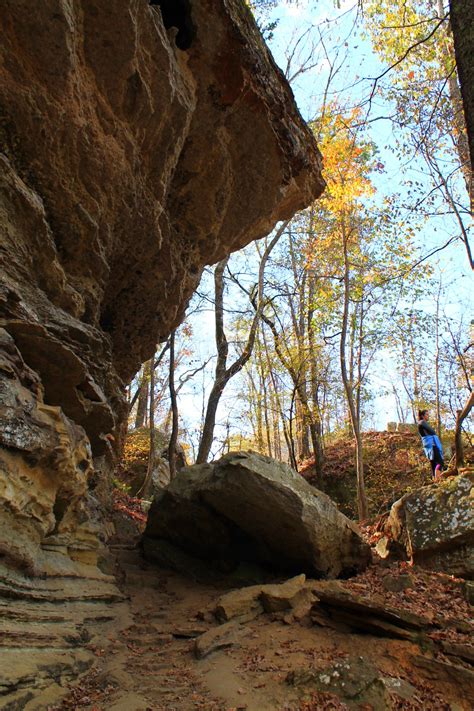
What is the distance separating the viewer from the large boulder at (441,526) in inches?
296

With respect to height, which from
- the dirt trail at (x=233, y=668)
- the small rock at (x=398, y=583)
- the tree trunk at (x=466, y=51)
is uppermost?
the tree trunk at (x=466, y=51)

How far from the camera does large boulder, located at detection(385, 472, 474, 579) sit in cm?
752

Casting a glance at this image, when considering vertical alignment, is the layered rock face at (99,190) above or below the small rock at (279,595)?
above

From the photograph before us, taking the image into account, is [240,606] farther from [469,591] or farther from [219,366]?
[219,366]

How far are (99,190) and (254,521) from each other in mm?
6798

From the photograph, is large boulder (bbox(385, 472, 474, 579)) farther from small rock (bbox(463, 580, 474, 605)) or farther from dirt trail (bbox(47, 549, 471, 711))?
dirt trail (bbox(47, 549, 471, 711))

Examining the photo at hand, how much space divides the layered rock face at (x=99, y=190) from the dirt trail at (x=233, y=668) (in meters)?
1.43

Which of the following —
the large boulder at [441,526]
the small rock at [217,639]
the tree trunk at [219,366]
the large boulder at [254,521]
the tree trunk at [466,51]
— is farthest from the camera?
the tree trunk at [219,366]

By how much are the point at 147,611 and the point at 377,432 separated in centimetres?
1528

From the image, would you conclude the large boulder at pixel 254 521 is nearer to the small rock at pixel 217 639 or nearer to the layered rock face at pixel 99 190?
the layered rock face at pixel 99 190

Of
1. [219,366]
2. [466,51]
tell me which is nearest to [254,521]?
[219,366]

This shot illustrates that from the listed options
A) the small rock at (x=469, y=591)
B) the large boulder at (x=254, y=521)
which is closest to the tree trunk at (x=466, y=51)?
the small rock at (x=469, y=591)

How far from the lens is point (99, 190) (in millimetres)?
7508

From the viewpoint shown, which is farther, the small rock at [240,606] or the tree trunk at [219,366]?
the tree trunk at [219,366]
